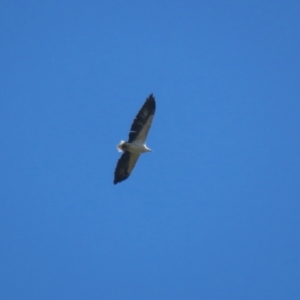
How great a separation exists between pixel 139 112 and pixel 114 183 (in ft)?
9.08

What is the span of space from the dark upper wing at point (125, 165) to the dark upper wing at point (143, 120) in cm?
73

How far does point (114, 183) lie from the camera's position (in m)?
30.7

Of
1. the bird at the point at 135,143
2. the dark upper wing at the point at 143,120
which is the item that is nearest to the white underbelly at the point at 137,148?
the bird at the point at 135,143

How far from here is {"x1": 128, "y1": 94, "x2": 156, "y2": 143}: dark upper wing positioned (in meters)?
29.7

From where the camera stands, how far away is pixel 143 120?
97.7 ft

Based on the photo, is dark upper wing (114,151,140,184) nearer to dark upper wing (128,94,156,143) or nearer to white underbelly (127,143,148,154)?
white underbelly (127,143,148,154)

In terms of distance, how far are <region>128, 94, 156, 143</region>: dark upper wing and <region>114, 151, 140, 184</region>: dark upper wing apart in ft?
2.39

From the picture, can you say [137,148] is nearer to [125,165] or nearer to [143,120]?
[125,165]

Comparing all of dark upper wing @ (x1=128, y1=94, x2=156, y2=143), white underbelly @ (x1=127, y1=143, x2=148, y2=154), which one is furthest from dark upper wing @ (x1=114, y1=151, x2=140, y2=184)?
dark upper wing @ (x1=128, y1=94, x2=156, y2=143)

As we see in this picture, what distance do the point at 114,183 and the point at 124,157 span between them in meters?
0.98

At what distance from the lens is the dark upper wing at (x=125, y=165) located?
30.5m

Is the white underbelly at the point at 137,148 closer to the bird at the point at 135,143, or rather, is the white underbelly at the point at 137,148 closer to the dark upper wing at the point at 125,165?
the bird at the point at 135,143

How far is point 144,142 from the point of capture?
30375 mm

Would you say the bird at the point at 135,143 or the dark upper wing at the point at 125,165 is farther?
the dark upper wing at the point at 125,165
